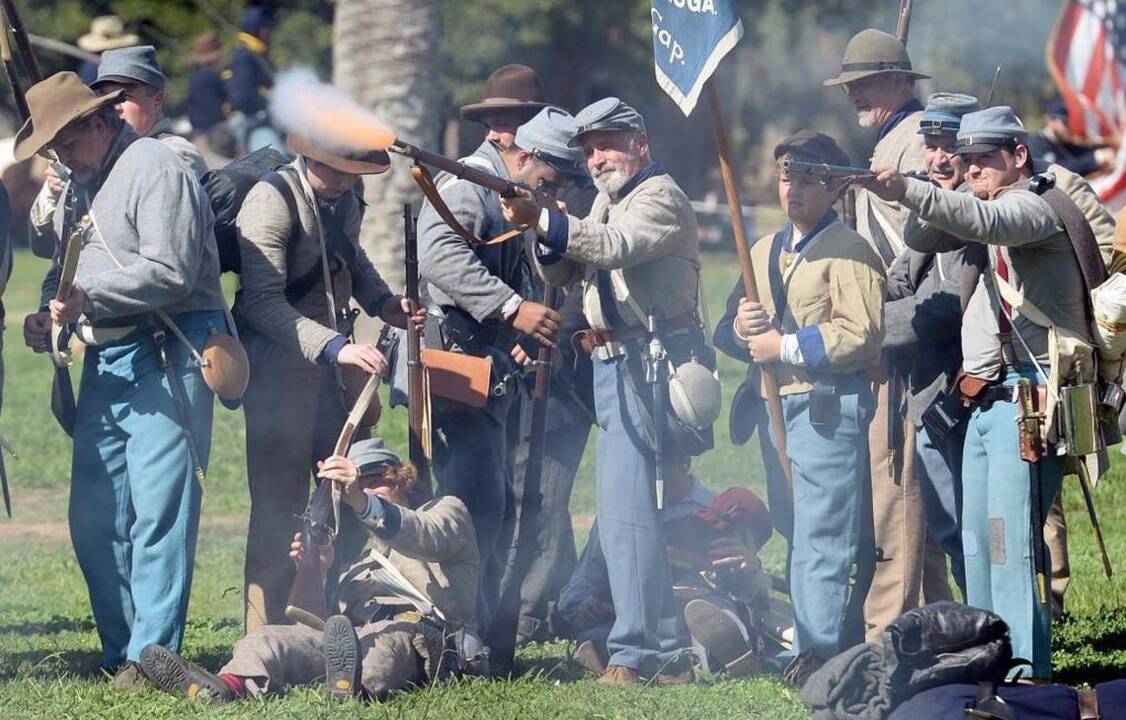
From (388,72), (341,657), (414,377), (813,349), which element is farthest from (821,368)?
(388,72)

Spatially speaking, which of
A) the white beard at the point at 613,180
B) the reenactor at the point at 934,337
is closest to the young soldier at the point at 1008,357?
the reenactor at the point at 934,337

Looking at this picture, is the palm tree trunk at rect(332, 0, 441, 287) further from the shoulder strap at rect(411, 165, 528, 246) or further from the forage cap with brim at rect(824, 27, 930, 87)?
the shoulder strap at rect(411, 165, 528, 246)

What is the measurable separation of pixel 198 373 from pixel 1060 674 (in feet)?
10.5

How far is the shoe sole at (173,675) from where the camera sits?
20.8 ft

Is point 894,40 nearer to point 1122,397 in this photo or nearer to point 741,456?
point 1122,397

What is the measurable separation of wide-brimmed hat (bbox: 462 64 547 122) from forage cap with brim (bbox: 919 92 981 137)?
5.29ft

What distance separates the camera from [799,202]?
21.4 ft

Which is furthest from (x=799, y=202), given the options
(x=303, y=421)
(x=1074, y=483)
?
(x=1074, y=483)

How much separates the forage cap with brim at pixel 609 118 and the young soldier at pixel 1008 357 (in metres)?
1.12

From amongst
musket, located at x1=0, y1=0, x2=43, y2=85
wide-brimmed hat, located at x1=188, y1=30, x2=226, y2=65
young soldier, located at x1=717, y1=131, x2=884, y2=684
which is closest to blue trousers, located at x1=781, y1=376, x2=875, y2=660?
young soldier, located at x1=717, y1=131, x2=884, y2=684

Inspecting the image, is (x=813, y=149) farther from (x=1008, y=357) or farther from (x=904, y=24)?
(x=904, y=24)

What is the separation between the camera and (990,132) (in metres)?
5.95

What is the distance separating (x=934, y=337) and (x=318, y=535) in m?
2.27

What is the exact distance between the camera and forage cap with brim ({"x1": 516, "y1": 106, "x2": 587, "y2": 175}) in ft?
23.1
